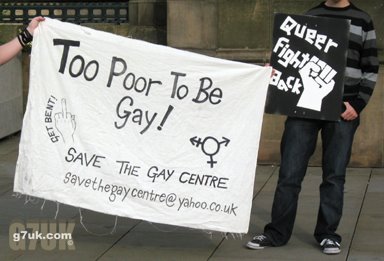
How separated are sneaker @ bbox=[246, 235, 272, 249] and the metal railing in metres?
5.05

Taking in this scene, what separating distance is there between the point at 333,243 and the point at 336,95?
3.34ft

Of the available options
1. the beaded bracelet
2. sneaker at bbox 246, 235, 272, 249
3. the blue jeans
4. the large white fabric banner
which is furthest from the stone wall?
the beaded bracelet

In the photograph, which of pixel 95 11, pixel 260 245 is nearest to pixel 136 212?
pixel 260 245

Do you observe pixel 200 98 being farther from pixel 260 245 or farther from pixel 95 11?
pixel 95 11

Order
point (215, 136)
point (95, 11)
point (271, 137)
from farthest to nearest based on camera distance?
point (95, 11), point (271, 137), point (215, 136)

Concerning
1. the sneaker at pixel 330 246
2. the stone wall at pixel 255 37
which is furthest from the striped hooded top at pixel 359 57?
the stone wall at pixel 255 37

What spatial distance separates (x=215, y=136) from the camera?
6.12 metres

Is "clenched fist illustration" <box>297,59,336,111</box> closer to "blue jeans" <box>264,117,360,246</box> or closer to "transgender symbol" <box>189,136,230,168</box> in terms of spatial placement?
"blue jeans" <box>264,117,360,246</box>

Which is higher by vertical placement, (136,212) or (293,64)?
(293,64)

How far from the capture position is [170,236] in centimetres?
676

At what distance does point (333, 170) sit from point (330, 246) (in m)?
0.52

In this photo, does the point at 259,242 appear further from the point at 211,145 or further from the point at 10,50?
the point at 10,50

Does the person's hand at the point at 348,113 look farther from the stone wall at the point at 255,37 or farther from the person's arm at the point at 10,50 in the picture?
the stone wall at the point at 255,37

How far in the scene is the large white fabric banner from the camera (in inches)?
241
